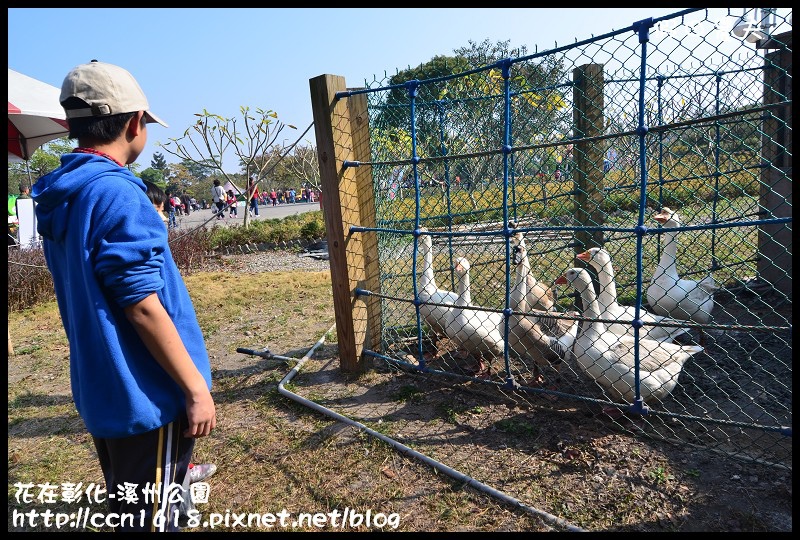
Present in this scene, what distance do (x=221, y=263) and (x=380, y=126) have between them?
7.01m

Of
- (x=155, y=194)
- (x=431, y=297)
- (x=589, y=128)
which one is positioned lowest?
(x=431, y=297)

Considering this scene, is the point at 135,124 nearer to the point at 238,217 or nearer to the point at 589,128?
the point at 589,128

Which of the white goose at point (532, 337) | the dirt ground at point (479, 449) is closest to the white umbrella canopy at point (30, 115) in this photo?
the dirt ground at point (479, 449)

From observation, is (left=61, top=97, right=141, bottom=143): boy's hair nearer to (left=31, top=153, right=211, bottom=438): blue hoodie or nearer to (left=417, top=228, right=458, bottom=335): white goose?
(left=31, top=153, right=211, bottom=438): blue hoodie

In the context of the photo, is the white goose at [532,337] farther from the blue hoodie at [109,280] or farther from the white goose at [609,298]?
the blue hoodie at [109,280]

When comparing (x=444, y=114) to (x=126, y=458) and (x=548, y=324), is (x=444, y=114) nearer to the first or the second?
(x=548, y=324)

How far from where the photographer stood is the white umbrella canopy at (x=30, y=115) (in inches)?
230

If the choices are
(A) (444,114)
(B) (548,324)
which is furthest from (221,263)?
(B) (548,324)

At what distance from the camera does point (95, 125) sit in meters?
1.61

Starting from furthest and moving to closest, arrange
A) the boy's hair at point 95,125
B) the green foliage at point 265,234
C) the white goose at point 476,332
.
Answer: the green foliage at point 265,234, the white goose at point 476,332, the boy's hair at point 95,125

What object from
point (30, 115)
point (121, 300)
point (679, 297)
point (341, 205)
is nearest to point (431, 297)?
point (341, 205)

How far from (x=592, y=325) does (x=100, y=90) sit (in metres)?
2.70

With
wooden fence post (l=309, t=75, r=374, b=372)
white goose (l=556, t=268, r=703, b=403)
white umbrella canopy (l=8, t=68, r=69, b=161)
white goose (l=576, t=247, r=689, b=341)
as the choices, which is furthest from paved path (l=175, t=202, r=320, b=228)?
white goose (l=556, t=268, r=703, b=403)

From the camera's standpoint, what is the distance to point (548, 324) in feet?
13.1
